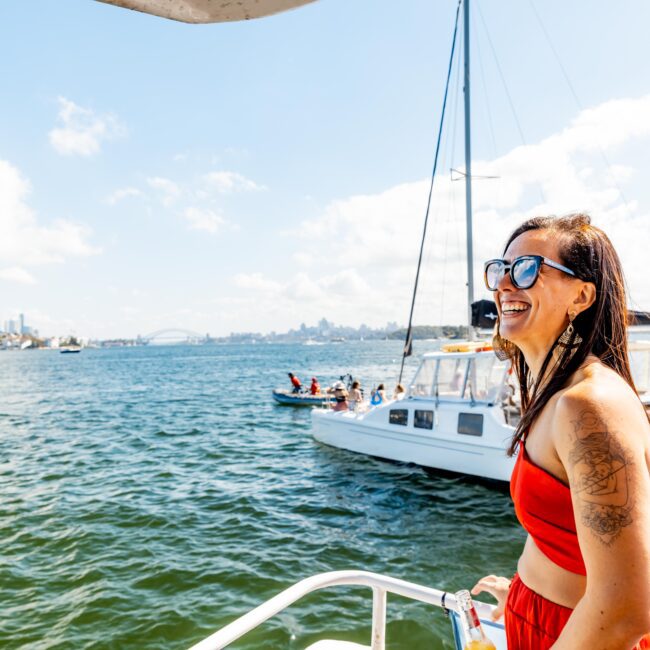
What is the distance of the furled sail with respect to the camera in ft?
5.57

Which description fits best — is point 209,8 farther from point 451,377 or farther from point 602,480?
point 451,377

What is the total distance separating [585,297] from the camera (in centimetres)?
146

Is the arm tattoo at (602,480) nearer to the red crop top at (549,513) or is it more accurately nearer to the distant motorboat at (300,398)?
the red crop top at (549,513)

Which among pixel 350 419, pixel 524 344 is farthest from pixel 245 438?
pixel 524 344

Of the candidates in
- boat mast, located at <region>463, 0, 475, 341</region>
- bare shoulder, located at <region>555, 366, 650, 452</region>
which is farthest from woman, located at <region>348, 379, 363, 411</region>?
bare shoulder, located at <region>555, 366, 650, 452</region>

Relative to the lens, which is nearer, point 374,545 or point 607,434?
point 607,434

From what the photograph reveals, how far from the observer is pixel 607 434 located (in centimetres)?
109

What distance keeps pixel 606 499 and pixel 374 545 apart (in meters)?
8.39

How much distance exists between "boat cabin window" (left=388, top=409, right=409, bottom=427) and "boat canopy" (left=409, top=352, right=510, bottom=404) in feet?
1.77

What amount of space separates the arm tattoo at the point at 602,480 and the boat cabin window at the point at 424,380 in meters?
11.9

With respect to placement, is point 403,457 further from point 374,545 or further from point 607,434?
point 607,434

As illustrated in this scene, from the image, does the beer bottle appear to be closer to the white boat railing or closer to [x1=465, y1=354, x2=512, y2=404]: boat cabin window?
the white boat railing

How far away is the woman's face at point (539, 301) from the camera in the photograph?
1.47 meters

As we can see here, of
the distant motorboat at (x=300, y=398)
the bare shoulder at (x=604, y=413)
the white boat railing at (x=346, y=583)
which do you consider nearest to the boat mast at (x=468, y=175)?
the white boat railing at (x=346, y=583)
